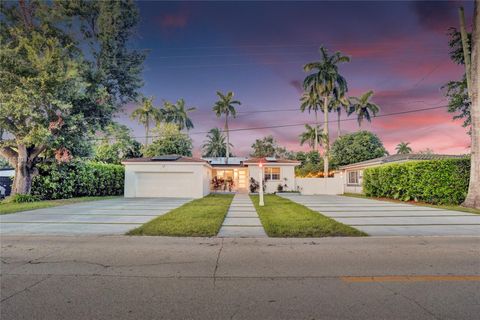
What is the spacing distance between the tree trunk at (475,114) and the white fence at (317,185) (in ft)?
46.1

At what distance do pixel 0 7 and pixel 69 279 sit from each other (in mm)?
17967

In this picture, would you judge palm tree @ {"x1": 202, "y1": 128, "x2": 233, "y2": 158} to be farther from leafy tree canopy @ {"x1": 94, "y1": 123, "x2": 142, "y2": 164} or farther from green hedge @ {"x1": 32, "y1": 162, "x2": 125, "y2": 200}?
green hedge @ {"x1": 32, "y1": 162, "x2": 125, "y2": 200}

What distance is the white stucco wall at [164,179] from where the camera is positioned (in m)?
20.4

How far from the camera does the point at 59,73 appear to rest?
13555 mm

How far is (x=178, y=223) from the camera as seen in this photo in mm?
8281

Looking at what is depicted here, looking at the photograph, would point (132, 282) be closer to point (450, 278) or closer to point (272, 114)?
point (450, 278)

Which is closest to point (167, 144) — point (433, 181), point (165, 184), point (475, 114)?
point (165, 184)

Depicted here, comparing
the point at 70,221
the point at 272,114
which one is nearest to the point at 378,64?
the point at 272,114

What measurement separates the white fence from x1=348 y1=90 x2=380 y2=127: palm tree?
14.5 meters

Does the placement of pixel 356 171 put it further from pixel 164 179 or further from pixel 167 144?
pixel 167 144

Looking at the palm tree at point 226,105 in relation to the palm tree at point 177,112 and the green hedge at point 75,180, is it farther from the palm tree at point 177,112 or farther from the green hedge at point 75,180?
the green hedge at point 75,180

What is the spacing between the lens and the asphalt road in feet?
9.46

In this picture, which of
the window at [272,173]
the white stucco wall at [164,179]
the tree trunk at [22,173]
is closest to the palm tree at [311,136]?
the window at [272,173]

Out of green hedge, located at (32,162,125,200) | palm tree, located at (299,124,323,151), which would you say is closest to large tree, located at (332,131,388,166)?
palm tree, located at (299,124,323,151)
